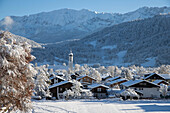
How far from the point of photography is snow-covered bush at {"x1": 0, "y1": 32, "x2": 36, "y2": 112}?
535 inches

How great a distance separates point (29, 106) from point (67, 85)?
3442cm

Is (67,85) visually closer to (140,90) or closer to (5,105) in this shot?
(140,90)

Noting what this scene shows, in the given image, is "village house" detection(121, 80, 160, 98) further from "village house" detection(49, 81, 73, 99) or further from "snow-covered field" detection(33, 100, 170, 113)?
"snow-covered field" detection(33, 100, 170, 113)

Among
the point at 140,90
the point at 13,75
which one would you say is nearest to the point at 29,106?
the point at 13,75

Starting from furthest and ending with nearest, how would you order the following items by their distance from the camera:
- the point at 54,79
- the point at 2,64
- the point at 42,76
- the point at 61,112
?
the point at 54,79
the point at 42,76
the point at 61,112
the point at 2,64

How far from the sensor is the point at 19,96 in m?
15.0

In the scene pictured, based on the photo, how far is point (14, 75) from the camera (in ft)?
44.9

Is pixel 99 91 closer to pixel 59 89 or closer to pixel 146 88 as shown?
pixel 59 89

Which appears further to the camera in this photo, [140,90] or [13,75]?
[140,90]

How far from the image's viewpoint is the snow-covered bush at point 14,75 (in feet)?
44.6

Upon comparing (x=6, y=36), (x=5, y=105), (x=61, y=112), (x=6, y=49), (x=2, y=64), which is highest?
(x=6, y=36)

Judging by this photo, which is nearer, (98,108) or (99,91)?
(98,108)

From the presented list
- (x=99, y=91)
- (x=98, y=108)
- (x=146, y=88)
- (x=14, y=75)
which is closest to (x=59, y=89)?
(x=99, y=91)

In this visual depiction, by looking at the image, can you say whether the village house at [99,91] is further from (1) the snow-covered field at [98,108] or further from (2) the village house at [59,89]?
(1) the snow-covered field at [98,108]
